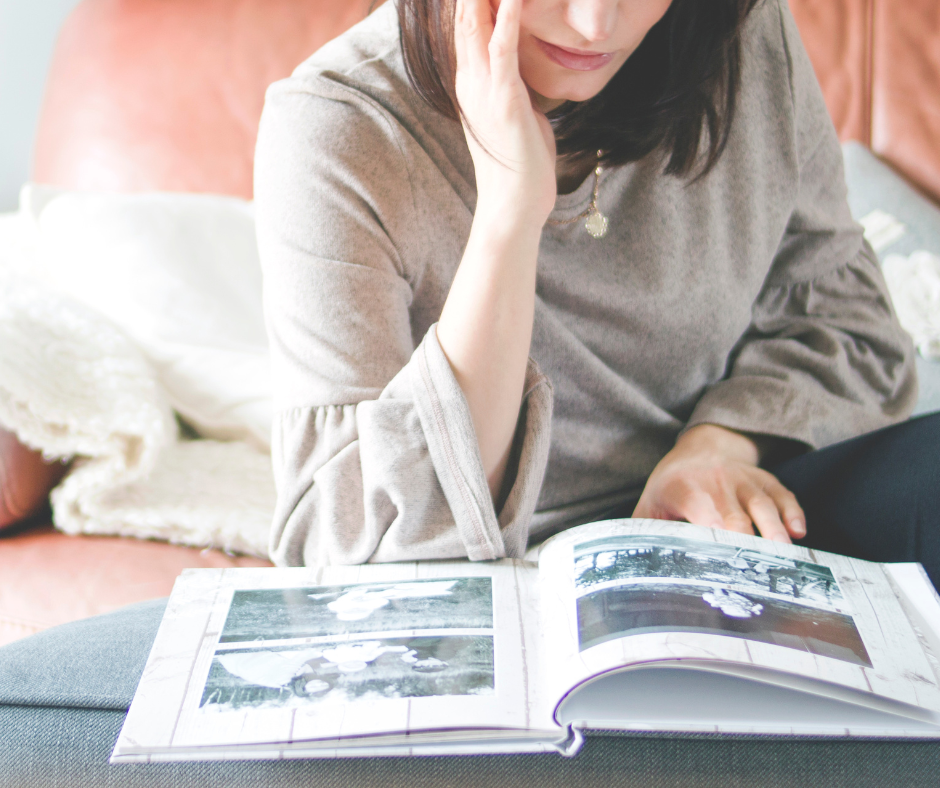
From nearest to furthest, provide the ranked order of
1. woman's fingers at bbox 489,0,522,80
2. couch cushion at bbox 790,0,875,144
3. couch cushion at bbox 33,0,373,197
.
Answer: woman's fingers at bbox 489,0,522,80
couch cushion at bbox 790,0,875,144
couch cushion at bbox 33,0,373,197

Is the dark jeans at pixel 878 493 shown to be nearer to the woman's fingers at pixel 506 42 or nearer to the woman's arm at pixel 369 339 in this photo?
the woman's arm at pixel 369 339

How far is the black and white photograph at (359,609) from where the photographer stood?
0.54 m

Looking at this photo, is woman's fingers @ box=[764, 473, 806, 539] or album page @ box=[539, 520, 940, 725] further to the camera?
woman's fingers @ box=[764, 473, 806, 539]

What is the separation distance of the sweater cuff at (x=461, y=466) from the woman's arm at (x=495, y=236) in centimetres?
2

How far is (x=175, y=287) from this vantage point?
123 centimetres

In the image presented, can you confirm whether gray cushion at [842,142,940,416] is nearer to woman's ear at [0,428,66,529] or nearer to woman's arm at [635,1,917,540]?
woman's arm at [635,1,917,540]

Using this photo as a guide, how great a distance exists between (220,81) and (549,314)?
1.08 meters

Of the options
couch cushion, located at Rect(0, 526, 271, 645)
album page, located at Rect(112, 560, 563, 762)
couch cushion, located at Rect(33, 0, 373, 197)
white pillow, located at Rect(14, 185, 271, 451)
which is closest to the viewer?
album page, located at Rect(112, 560, 563, 762)

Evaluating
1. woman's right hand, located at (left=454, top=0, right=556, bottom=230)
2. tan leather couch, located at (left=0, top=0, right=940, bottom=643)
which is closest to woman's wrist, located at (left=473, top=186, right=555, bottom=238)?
woman's right hand, located at (left=454, top=0, right=556, bottom=230)

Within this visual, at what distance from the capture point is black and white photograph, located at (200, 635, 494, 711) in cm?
48

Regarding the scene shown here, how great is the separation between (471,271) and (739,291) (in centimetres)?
36

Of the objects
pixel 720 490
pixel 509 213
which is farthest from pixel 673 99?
pixel 720 490

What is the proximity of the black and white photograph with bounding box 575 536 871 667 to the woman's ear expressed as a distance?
2.44 feet

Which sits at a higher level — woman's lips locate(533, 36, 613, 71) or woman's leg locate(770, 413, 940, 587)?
woman's lips locate(533, 36, 613, 71)
